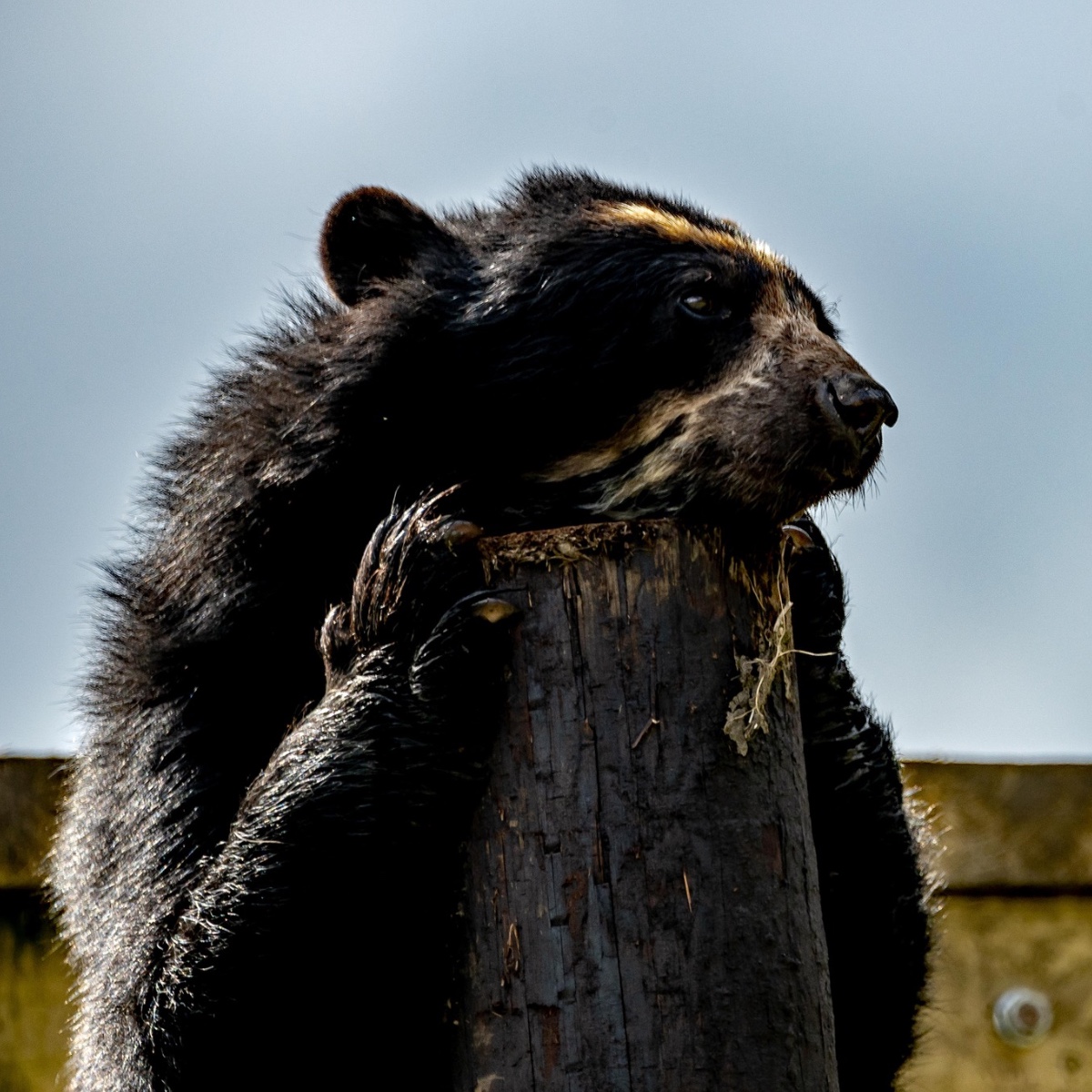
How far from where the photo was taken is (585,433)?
3.98 m

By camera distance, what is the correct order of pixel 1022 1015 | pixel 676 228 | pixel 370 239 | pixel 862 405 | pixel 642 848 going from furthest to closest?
pixel 1022 1015 < pixel 370 239 < pixel 676 228 < pixel 862 405 < pixel 642 848

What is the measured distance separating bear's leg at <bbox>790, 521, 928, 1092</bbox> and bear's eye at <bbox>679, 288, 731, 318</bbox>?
0.60 m

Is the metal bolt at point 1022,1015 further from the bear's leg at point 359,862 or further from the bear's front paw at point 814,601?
the bear's leg at point 359,862

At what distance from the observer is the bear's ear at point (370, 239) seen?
4.36 metres

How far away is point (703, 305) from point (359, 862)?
165 centimetres

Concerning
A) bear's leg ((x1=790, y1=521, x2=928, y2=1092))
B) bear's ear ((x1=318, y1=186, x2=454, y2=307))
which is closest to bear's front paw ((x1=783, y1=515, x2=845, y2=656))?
bear's leg ((x1=790, y1=521, x2=928, y2=1092))

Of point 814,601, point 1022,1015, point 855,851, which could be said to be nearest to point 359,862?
point 814,601

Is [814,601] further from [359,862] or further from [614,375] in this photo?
[359,862]

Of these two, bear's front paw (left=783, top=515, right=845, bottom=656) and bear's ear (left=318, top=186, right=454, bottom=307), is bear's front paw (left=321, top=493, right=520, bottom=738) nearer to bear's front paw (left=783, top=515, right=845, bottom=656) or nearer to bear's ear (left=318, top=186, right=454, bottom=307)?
bear's front paw (left=783, top=515, right=845, bottom=656)

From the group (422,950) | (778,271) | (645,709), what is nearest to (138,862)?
(422,950)

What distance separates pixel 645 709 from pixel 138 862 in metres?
1.58

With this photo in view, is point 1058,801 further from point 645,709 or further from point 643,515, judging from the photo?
point 645,709

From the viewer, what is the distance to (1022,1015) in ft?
23.1

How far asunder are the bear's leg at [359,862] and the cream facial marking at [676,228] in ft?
4.15
